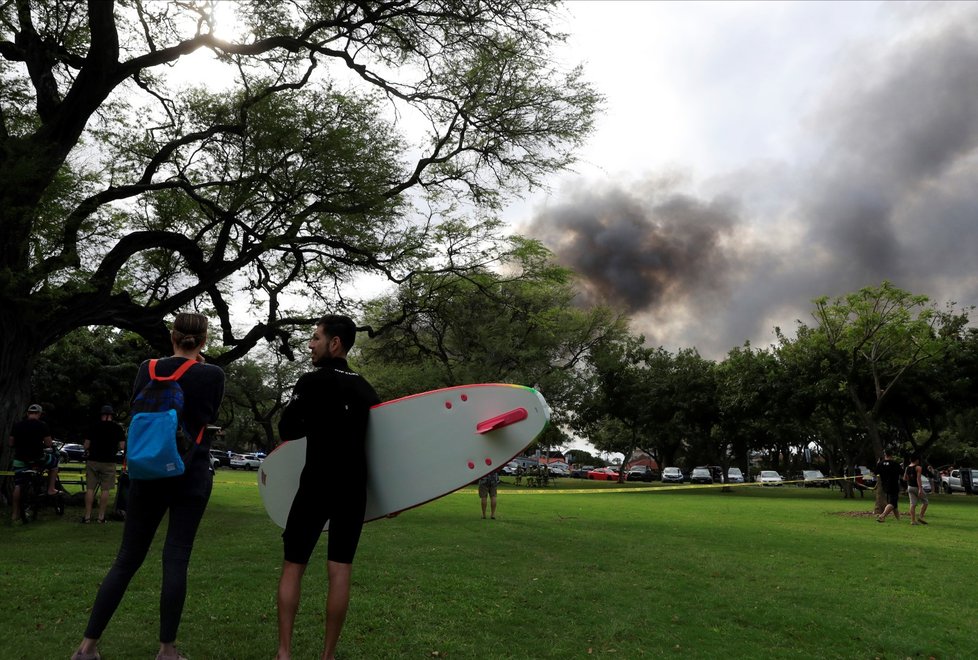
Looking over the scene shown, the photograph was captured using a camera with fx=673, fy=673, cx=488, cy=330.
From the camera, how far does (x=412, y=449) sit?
4176mm

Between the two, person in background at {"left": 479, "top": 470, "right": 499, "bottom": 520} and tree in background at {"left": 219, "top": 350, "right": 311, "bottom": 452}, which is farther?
tree in background at {"left": 219, "top": 350, "right": 311, "bottom": 452}

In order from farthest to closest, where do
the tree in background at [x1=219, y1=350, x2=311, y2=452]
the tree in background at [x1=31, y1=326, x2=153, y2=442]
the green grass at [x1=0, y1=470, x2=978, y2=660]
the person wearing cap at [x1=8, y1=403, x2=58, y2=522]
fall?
the tree in background at [x1=219, y1=350, x2=311, y2=452] < the tree in background at [x1=31, y1=326, x2=153, y2=442] < the person wearing cap at [x1=8, y1=403, x2=58, y2=522] < the green grass at [x1=0, y1=470, x2=978, y2=660]

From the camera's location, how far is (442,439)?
14.0 feet

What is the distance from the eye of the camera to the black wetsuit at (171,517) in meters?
3.46

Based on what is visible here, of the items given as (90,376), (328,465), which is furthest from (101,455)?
(90,376)

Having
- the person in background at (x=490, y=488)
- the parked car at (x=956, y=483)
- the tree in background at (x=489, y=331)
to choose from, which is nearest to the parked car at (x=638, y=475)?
the tree in background at (x=489, y=331)

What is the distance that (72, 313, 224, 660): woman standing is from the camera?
3.47 metres

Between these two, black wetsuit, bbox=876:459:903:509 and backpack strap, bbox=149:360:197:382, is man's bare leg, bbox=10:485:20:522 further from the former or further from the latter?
black wetsuit, bbox=876:459:903:509

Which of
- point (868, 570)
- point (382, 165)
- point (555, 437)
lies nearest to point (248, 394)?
point (555, 437)

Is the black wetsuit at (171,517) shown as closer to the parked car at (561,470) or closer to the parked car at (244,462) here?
the parked car at (244,462)

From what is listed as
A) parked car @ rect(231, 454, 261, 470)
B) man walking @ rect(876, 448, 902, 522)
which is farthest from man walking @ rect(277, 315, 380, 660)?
parked car @ rect(231, 454, 261, 470)

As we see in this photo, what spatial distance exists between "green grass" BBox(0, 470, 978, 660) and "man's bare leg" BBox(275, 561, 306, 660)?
2.27 feet

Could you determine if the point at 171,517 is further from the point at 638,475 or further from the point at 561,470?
the point at 561,470

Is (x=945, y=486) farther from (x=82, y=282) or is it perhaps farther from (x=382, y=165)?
(x=82, y=282)
